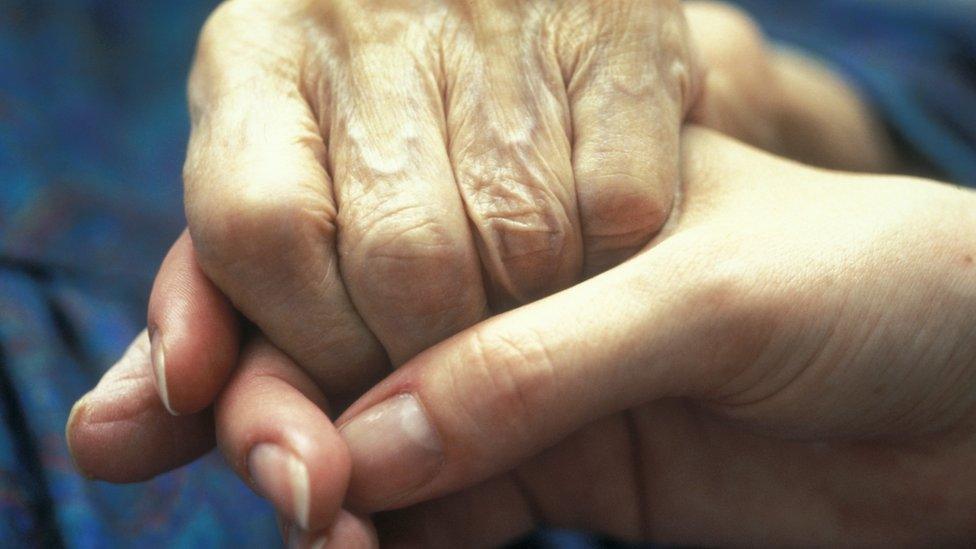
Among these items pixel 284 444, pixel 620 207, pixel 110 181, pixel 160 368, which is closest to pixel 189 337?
pixel 160 368

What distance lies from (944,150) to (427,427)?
111 cm

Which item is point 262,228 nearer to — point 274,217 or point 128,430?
point 274,217

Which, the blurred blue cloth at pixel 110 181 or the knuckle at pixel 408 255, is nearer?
the knuckle at pixel 408 255

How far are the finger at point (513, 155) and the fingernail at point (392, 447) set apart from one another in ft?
0.48

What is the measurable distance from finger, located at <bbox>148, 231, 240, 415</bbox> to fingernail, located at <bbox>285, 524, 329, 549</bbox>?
0.14 meters

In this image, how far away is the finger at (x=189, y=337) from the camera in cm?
72

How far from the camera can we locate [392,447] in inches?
26.0

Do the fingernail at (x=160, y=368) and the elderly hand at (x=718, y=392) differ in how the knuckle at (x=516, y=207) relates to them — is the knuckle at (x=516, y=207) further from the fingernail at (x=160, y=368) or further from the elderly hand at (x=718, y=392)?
the fingernail at (x=160, y=368)

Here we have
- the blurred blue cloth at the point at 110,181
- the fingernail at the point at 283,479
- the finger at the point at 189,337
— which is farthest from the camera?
the blurred blue cloth at the point at 110,181

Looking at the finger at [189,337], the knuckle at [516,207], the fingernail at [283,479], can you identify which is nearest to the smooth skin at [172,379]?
the finger at [189,337]

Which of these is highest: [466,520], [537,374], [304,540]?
[537,374]

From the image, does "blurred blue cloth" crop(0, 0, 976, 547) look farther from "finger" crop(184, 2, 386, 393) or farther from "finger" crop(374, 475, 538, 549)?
"finger" crop(184, 2, 386, 393)

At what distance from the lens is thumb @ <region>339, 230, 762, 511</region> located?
641 millimetres

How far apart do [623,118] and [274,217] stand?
0.32 m
